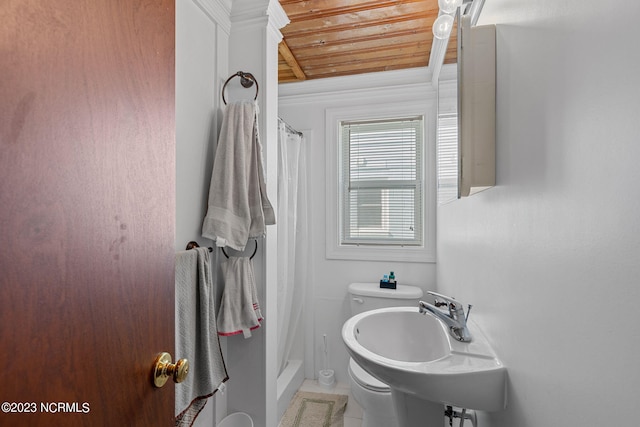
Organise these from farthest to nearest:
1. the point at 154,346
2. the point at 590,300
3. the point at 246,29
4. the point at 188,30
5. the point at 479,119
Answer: the point at 246,29, the point at 188,30, the point at 479,119, the point at 154,346, the point at 590,300

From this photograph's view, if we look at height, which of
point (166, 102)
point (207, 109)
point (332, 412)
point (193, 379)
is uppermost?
point (207, 109)

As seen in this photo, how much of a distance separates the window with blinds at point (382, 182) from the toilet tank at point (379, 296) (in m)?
0.35

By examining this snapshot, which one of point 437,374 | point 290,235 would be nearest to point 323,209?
point 290,235

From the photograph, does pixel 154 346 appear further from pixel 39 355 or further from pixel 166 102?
pixel 166 102

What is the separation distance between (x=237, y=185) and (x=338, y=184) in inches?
44.5

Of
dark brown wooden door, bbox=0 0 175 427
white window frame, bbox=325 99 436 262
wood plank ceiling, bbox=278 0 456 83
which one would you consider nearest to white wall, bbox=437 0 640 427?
wood plank ceiling, bbox=278 0 456 83

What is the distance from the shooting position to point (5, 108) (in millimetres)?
354

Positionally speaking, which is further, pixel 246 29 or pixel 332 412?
pixel 332 412

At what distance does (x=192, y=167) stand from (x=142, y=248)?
2.55 feet

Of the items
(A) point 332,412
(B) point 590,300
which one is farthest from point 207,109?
(A) point 332,412

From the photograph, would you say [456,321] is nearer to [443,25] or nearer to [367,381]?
[367,381]

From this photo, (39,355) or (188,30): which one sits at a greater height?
(188,30)

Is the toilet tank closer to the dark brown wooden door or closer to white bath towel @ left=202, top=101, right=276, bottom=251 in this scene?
white bath towel @ left=202, top=101, right=276, bottom=251

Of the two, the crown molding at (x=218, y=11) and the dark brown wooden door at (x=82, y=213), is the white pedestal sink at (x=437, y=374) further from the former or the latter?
the crown molding at (x=218, y=11)
